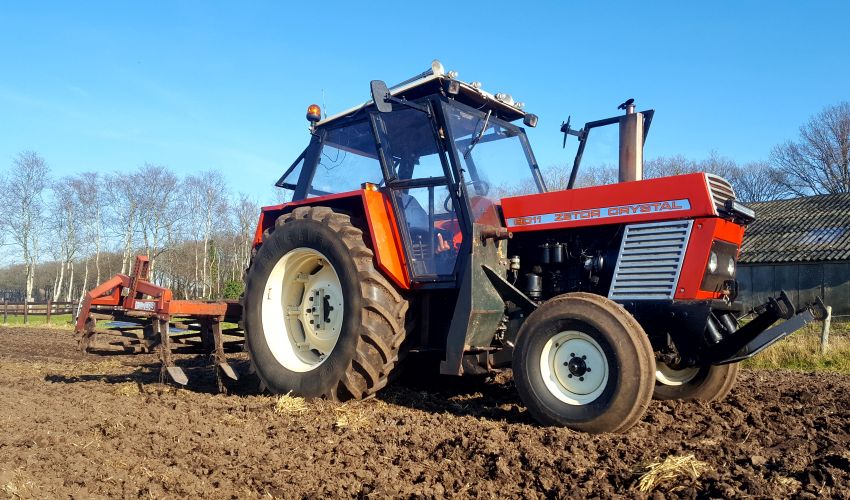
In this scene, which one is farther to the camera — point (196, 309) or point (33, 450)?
point (196, 309)

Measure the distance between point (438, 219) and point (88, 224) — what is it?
43.2m

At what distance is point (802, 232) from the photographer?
878 inches

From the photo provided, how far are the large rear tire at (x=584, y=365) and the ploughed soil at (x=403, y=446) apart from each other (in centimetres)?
19

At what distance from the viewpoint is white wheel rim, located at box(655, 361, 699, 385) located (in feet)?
16.8

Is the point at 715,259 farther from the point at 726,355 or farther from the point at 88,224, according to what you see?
the point at 88,224

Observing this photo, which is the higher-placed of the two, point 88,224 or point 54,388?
point 88,224

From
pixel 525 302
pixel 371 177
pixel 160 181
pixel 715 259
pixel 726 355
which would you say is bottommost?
pixel 726 355

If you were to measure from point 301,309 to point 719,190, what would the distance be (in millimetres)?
3470

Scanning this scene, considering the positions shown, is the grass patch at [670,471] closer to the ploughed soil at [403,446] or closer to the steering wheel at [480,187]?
the ploughed soil at [403,446]

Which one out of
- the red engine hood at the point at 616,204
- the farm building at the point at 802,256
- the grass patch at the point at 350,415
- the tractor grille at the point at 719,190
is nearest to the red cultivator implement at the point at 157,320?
the grass patch at the point at 350,415

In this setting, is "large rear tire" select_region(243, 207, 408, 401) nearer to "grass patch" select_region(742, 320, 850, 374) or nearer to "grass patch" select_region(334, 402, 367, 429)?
"grass patch" select_region(334, 402, 367, 429)

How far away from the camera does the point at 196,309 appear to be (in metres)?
6.08

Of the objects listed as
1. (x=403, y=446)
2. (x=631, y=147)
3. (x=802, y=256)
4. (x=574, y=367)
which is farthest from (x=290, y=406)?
(x=802, y=256)

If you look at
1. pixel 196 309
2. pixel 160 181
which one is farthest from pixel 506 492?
pixel 160 181
